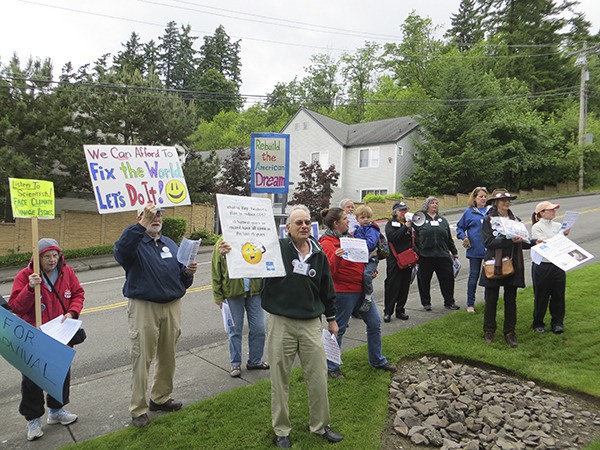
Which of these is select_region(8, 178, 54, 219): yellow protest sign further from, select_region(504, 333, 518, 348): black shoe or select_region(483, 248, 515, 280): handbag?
select_region(504, 333, 518, 348): black shoe

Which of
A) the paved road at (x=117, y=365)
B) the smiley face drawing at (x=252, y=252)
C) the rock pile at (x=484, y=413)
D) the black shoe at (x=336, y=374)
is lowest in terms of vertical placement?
the paved road at (x=117, y=365)

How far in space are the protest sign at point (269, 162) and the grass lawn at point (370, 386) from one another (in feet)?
10.1

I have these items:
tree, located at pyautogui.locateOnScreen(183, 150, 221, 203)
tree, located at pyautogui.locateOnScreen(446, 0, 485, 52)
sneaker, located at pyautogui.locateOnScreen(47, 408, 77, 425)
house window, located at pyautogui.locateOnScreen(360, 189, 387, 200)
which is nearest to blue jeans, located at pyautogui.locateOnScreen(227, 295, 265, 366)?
sneaker, located at pyautogui.locateOnScreen(47, 408, 77, 425)

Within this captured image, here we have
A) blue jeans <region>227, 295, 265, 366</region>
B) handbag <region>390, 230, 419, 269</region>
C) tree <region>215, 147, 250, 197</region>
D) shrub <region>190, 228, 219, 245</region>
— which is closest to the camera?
blue jeans <region>227, 295, 265, 366</region>

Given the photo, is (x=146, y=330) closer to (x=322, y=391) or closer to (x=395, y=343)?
(x=322, y=391)

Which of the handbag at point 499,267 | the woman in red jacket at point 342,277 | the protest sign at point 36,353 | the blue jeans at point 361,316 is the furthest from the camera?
the handbag at point 499,267

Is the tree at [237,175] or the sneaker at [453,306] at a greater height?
the tree at [237,175]

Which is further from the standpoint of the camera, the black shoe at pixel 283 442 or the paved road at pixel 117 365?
the paved road at pixel 117 365

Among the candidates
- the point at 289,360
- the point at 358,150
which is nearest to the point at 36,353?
the point at 289,360

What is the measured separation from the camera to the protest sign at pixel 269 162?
23.2 feet

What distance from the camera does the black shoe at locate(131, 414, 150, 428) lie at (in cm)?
393

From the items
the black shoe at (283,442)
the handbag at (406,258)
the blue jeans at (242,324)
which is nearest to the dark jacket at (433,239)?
the handbag at (406,258)

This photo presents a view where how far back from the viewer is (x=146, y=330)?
3.96 m

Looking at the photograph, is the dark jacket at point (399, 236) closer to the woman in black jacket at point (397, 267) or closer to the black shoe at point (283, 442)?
the woman in black jacket at point (397, 267)
